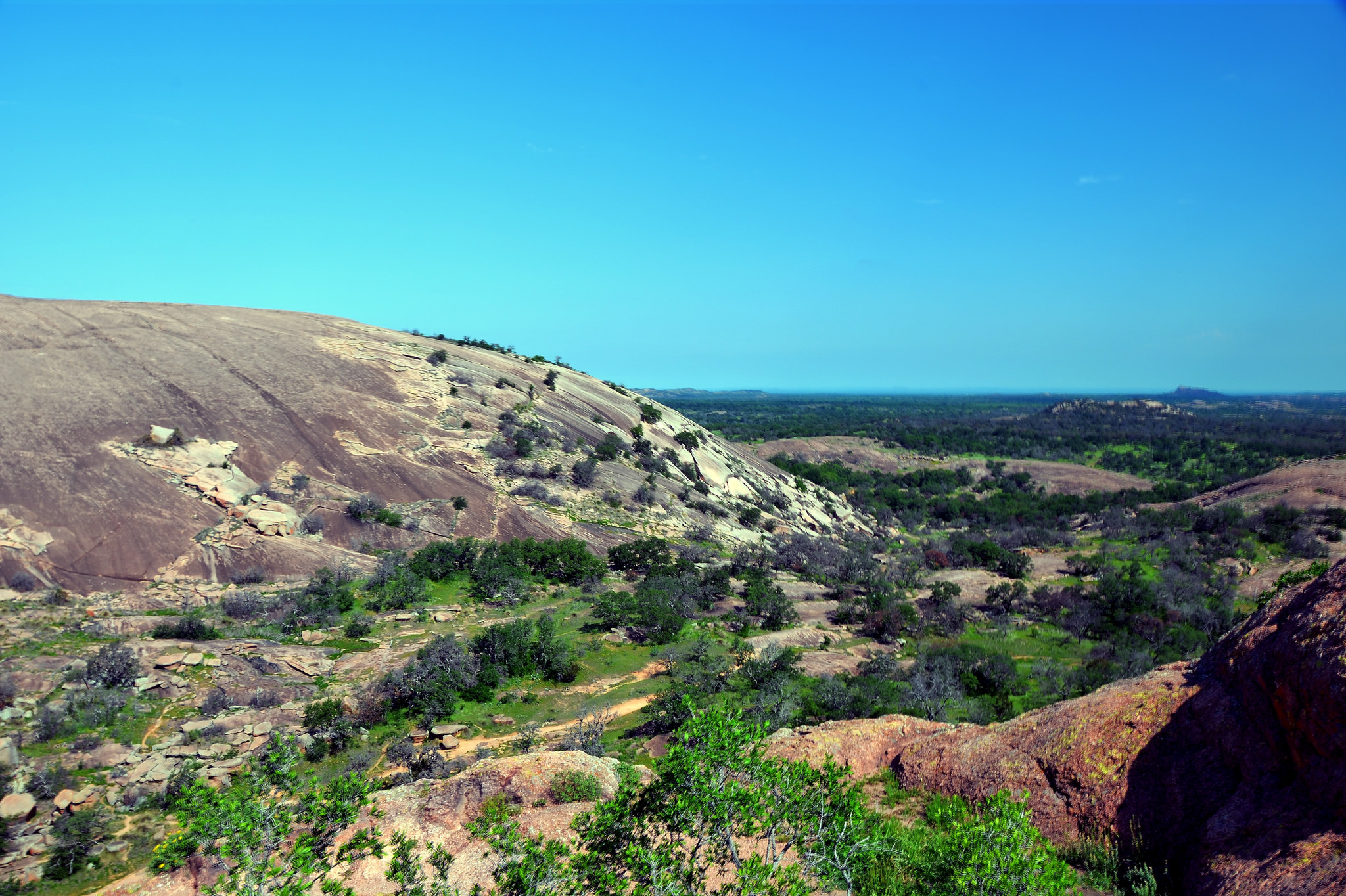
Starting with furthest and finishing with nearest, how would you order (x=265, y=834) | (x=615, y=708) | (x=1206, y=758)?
(x=615, y=708)
(x=1206, y=758)
(x=265, y=834)

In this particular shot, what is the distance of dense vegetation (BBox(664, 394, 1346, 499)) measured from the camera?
77.1 m

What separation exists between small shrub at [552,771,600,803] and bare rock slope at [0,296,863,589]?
1891cm

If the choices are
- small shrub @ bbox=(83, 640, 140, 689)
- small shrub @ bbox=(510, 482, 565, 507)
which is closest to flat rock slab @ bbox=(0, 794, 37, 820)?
small shrub @ bbox=(83, 640, 140, 689)

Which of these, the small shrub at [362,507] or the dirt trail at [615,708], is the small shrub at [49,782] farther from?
the small shrub at [362,507]

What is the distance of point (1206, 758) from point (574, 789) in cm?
1031

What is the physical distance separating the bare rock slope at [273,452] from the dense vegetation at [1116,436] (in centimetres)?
5145

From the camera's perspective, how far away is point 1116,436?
101312 mm

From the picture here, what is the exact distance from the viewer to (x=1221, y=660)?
36.5 feet

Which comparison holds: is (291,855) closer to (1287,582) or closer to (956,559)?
(1287,582)

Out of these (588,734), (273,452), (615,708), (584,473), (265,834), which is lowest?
(615,708)

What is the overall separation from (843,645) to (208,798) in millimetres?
21352

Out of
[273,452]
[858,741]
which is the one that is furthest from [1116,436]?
[273,452]

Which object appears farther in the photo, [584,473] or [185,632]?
[584,473]

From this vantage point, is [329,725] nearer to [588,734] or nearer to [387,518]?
[588,734]
